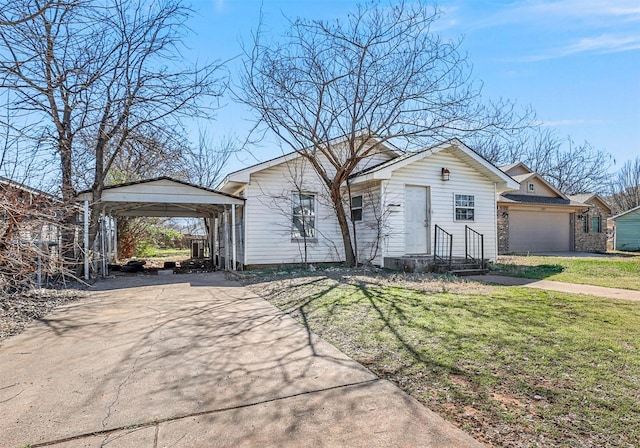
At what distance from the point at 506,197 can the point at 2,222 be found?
20.0 m

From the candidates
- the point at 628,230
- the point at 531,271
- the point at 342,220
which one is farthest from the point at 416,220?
the point at 628,230

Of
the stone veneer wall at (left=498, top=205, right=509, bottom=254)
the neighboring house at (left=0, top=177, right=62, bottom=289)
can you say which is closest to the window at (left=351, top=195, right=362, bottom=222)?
the neighboring house at (left=0, top=177, right=62, bottom=289)

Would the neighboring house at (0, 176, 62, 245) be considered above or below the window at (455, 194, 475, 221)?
below

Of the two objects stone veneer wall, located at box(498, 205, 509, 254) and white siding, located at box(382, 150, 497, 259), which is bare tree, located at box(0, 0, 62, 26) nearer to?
white siding, located at box(382, 150, 497, 259)

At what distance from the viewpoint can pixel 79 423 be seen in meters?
2.46

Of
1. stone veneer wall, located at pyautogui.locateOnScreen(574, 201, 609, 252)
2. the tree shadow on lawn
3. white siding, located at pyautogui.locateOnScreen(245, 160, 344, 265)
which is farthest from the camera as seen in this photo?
stone veneer wall, located at pyautogui.locateOnScreen(574, 201, 609, 252)

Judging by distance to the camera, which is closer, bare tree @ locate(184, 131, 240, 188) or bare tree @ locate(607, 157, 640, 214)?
bare tree @ locate(184, 131, 240, 188)

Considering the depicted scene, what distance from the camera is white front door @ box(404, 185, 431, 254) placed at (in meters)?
11.5

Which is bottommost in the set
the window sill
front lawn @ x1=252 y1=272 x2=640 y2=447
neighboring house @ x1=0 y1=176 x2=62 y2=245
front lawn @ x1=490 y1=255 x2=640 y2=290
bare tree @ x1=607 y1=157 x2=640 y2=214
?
front lawn @ x1=252 y1=272 x2=640 y2=447

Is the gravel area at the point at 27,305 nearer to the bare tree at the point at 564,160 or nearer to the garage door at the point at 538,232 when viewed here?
the garage door at the point at 538,232

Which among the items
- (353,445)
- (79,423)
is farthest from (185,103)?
(353,445)

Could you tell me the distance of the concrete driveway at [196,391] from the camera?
229cm

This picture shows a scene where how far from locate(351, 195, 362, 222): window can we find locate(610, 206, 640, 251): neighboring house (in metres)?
23.0

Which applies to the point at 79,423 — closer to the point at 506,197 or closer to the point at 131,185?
the point at 131,185
